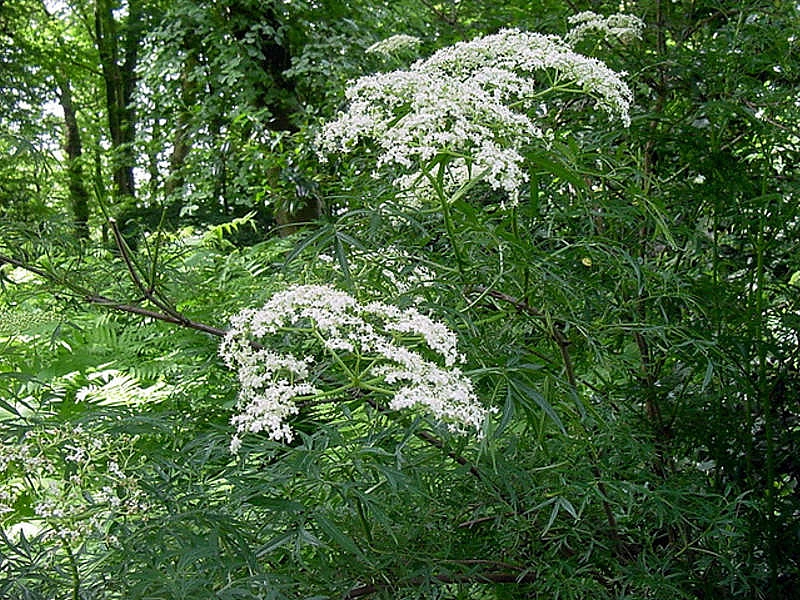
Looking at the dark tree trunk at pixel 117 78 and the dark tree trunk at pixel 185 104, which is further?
the dark tree trunk at pixel 117 78

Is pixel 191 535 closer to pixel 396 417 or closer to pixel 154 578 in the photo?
pixel 154 578

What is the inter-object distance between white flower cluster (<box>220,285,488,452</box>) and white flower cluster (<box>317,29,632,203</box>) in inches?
7.3

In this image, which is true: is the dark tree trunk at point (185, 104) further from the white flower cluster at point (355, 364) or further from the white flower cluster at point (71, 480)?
the white flower cluster at point (355, 364)

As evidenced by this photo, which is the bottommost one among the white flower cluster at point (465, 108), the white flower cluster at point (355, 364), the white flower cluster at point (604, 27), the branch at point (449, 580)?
the branch at point (449, 580)

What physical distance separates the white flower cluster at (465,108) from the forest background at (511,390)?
2 cm

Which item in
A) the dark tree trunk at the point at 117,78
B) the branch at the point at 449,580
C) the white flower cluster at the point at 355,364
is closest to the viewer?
the white flower cluster at the point at 355,364

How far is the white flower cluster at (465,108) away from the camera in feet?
3.20

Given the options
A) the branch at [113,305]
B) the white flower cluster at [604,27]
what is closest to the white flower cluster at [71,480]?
the branch at [113,305]

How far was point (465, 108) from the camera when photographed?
39.1 inches

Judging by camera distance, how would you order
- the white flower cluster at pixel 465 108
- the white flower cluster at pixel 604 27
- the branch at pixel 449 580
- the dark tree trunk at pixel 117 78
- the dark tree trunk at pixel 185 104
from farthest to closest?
the dark tree trunk at pixel 117 78 → the dark tree trunk at pixel 185 104 → the white flower cluster at pixel 604 27 → the branch at pixel 449 580 → the white flower cluster at pixel 465 108

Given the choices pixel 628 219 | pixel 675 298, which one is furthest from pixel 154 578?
pixel 675 298

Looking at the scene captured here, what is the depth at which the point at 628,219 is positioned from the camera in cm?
130

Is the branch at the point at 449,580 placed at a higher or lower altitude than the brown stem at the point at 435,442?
lower

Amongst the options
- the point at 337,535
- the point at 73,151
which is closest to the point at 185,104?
the point at 73,151
